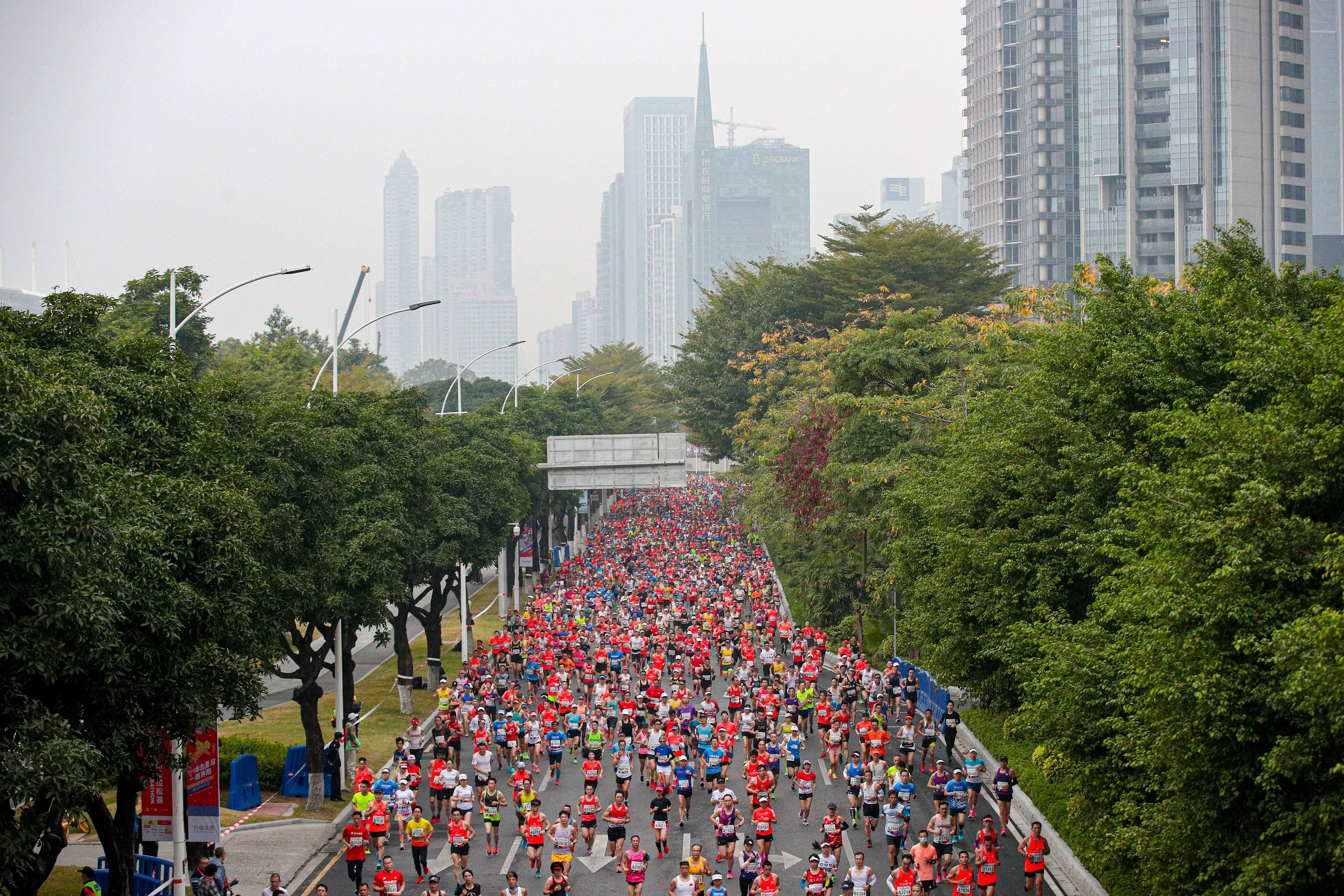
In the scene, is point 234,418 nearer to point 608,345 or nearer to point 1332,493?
point 1332,493

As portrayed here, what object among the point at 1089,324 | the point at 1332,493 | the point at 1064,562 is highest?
the point at 1089,324

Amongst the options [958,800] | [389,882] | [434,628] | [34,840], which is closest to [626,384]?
[434,628]

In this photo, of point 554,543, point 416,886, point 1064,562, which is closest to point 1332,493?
point 1064,562

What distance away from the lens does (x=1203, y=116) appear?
332ft

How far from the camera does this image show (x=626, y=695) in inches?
1081

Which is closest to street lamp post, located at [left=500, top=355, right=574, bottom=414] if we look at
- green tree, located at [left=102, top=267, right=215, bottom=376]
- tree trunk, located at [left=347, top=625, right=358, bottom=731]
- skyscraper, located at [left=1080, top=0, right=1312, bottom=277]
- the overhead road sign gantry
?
the overhead road sign gantry

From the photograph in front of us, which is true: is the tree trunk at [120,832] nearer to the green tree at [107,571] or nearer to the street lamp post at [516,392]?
the green tree at [107,571]

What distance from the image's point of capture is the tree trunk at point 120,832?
45.9 feet

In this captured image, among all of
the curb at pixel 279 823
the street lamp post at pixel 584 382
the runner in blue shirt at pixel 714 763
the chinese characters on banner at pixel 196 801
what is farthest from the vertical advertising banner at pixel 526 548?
the chinese characters on banner at pixel 196 801

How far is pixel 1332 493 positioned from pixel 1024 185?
362 ft

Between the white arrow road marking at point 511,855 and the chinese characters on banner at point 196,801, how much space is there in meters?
4.21

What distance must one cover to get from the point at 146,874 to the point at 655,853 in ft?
24.9

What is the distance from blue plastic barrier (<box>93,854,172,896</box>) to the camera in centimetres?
1655

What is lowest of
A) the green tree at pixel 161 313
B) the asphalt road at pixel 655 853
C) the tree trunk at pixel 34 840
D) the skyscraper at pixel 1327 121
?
the asphalt road at pixel 655 853
